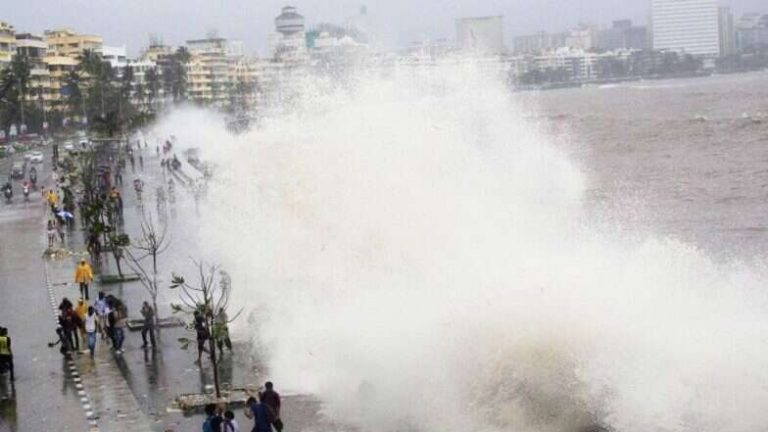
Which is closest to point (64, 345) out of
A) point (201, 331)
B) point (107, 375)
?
point (107, 375)

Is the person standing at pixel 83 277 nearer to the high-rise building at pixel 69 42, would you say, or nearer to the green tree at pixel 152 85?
the green tree at pixel 152 85

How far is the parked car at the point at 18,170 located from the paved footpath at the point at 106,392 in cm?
4338

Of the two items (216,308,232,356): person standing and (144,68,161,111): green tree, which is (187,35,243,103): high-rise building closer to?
(144,68,161,111): green tree

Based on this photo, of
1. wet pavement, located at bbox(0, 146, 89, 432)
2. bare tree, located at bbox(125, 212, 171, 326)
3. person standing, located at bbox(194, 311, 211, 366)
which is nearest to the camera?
wet pavement, located at bbox(0, 146, 89, 432)

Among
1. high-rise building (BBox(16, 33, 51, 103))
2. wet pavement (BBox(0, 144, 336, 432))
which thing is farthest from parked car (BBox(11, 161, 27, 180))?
high-rise building (BBox(16, 33, 51, 103))

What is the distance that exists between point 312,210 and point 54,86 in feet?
298

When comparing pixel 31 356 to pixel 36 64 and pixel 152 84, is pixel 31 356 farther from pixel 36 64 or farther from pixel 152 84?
pixel 152 84

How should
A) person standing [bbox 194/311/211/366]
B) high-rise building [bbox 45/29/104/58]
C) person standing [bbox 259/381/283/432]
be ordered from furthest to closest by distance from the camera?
high-rise building [bbox 45/29/104/58] → person standing [bbox 194/311/211/366] → person standing [bbox 259/381/283/432]

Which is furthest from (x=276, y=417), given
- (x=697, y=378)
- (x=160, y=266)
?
(x=160, y=266)

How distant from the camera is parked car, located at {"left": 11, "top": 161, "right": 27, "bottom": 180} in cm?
6187

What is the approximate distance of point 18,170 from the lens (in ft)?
208

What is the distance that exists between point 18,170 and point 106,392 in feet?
161

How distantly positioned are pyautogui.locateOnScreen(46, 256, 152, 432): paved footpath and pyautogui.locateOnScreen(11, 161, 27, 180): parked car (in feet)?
142

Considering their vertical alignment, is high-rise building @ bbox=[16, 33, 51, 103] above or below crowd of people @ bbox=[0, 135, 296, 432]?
above
